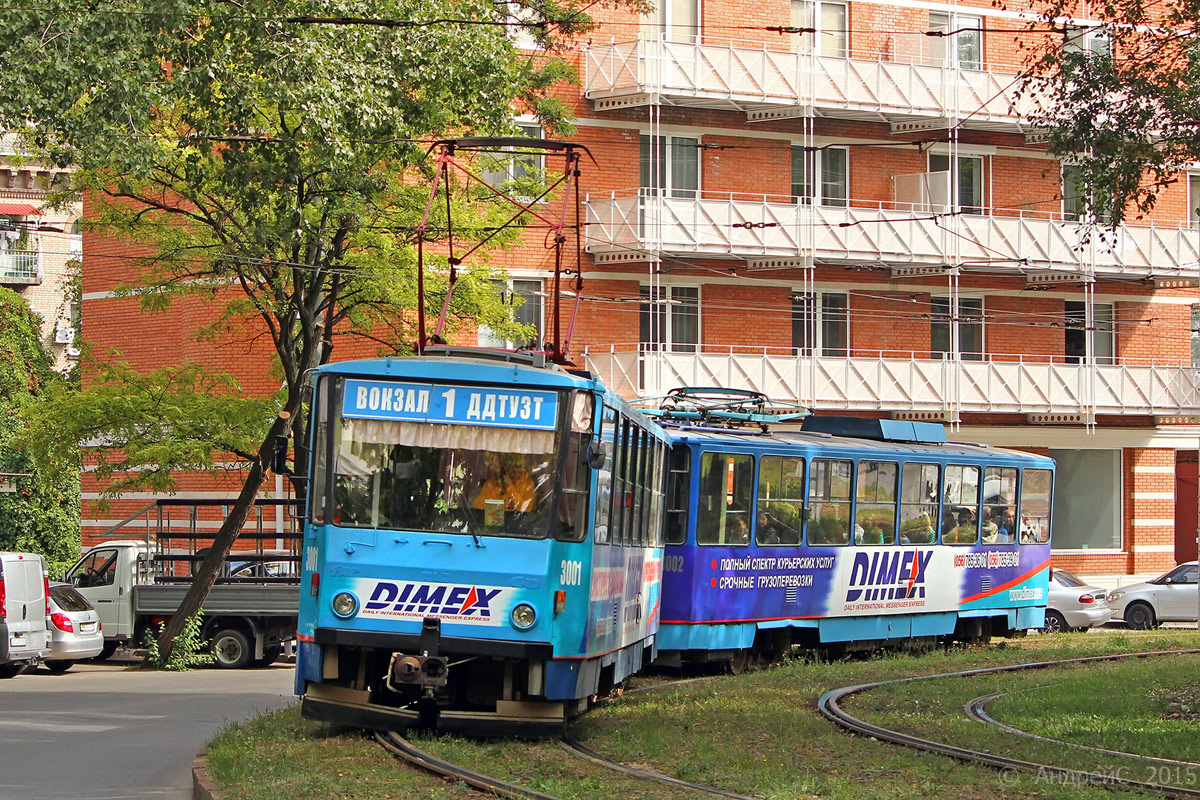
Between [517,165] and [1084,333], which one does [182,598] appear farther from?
[1084,333]

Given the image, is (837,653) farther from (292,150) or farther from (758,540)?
(292,150)

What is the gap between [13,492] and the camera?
38.9 meters

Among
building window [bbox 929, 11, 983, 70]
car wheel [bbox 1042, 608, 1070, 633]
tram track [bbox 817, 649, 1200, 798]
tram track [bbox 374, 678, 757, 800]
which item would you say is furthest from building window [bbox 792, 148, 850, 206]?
tram track [bbox 374, 678, 757, 800]

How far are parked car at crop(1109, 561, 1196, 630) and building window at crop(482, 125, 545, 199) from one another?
15.1 m

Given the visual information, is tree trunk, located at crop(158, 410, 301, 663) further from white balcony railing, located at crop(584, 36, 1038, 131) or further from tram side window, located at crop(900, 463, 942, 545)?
white balcony railing, located at crop(584, 36, 1038, 131)

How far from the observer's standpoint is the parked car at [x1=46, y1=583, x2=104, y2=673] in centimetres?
2342

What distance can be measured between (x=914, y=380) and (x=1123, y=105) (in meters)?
18.8

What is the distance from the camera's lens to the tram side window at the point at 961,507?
23.0m

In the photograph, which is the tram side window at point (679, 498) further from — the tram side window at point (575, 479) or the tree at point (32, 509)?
the tree at point (32, 509)

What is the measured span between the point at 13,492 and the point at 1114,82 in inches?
1239

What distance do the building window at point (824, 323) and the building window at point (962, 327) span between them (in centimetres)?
214

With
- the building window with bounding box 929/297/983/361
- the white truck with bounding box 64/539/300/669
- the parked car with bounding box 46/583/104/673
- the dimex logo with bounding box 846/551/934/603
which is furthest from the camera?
the building window with bounding box 929/297/983/361

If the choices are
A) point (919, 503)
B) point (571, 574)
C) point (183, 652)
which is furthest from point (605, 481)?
point (183, 652)

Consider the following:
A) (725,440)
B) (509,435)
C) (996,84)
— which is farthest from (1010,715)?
(996,84)
